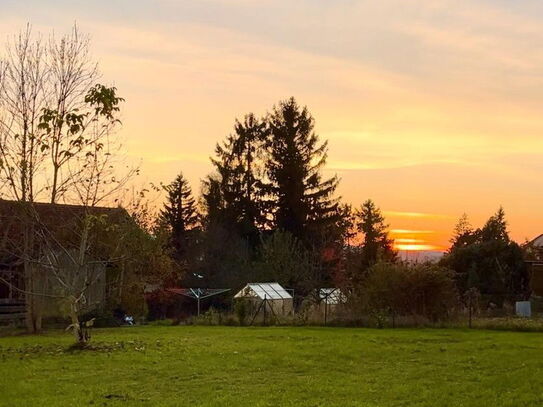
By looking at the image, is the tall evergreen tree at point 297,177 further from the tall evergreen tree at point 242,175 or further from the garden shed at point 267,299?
the garden shed at point 267,299

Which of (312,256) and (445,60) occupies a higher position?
(445,60)

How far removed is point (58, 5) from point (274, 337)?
34.7 feet

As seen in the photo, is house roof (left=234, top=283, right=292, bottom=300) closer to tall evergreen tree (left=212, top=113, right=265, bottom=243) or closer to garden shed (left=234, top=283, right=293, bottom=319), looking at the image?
garden shed (left=234, top=283, right=293, bottom=319)

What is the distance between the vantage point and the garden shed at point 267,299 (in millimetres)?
27103

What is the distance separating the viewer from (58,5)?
16.0 meters

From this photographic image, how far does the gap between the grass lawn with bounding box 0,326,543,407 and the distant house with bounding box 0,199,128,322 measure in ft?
→ 15.7

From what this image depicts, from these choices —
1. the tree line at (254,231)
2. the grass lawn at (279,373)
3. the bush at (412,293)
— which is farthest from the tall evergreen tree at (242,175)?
the grass lawn at (279,373)

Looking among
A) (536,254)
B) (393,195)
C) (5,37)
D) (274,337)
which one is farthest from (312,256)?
(5,37)

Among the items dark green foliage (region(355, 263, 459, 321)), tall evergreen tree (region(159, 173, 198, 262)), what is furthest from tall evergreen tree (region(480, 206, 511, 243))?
dark green foliage (region(355, 263, 459, 321))

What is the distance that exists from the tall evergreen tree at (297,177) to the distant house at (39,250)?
20.6 m

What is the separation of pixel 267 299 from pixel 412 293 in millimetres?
6925

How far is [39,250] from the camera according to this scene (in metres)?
24.1

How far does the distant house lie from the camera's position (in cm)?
2099

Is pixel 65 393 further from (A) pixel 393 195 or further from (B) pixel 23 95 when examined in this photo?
(A) pixel 393 195
